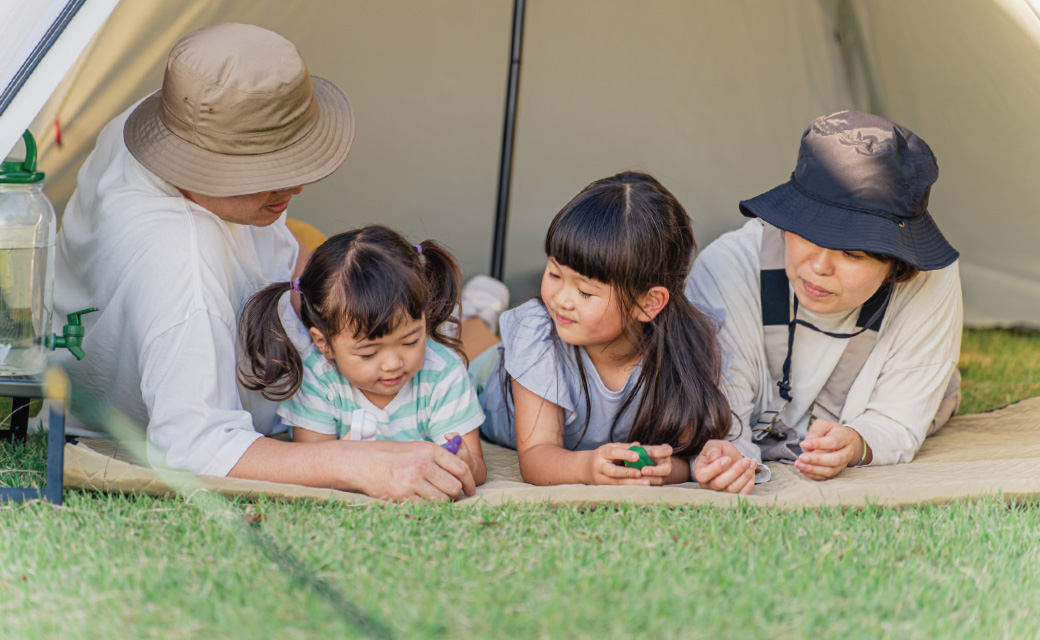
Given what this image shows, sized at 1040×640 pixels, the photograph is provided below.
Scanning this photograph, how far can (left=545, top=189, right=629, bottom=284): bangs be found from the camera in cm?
178

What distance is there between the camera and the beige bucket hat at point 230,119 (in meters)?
1.67

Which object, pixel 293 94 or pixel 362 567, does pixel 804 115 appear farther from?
pixel 362 567

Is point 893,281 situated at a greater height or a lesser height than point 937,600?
greater

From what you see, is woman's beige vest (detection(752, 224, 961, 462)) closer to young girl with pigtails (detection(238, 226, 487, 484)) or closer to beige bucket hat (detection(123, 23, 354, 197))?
young girl with pigtails (detection(238, 226, 487, 484))

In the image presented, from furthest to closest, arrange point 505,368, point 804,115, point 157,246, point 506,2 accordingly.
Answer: point 804,115, point 506,2, point 505,368, point 157,246

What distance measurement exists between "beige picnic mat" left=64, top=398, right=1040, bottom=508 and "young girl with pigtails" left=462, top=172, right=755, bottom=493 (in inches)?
3.0

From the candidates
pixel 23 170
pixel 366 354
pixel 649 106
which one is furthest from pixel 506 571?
pixel 649 106

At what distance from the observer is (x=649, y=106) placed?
339 centimetres

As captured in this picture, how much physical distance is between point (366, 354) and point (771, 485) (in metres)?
0.78

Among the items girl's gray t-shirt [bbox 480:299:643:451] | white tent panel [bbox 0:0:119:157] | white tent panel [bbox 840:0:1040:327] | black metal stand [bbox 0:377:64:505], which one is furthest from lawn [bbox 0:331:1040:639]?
white tent panel [bbox 840:0:1040:327]

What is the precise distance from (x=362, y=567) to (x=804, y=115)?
259cm

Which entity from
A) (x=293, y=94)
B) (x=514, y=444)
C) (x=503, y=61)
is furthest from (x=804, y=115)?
(x=293, y=94)

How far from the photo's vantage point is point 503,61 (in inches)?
128

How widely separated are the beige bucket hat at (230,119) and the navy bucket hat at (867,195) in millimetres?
881
